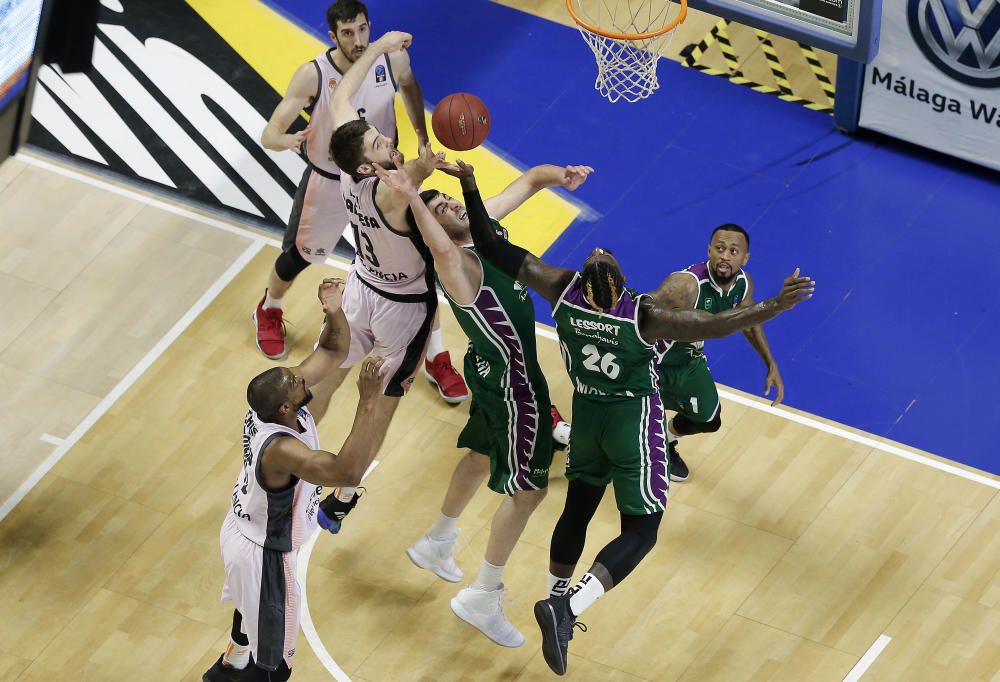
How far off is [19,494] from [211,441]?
1.23 meters

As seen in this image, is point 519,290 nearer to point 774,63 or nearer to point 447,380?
point 447,380

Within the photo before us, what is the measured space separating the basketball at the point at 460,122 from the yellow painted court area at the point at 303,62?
2.18m

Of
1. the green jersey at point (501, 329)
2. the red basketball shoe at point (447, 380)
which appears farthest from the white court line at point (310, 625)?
the red basketball shoe at point (447, 380)

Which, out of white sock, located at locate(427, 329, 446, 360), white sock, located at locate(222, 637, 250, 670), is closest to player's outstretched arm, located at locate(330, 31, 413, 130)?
white sock, located at locate(427, 329, 446, 360)

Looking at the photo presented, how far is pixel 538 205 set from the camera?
13133 millimetres

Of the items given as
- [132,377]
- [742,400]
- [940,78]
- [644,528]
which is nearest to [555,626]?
[644,528]

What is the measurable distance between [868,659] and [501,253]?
3138 mm

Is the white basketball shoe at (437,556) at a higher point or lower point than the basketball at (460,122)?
lower

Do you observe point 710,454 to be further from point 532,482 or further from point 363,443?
point 363,443

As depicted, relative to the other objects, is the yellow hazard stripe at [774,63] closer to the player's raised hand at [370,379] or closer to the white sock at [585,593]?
the white sock at [585,593]

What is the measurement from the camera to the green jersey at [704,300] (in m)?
10.3

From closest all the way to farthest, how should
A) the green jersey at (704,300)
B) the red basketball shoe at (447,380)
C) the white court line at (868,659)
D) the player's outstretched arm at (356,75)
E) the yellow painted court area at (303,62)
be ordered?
1. the white court line at (868,659)
2. the green jersey at (704,300)
3. the player's outstretched arm at (356,75)
4. the red basketball shoe at (447,380)
5. the yellow painted court area at (303,62)

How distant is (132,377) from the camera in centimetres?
1184

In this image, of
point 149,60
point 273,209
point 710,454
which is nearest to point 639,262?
point 710,454
